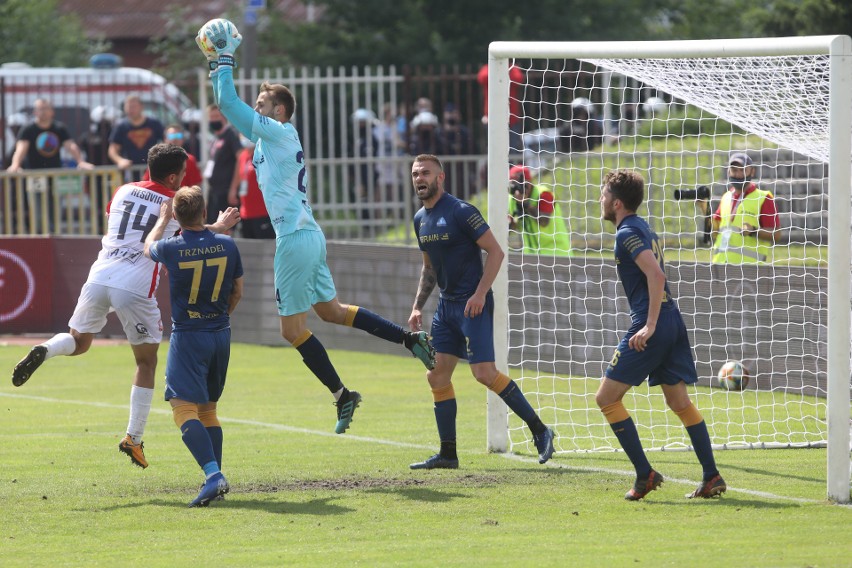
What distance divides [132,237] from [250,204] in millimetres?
8769

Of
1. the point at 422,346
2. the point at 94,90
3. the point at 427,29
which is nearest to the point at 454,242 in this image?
the point at 422,346

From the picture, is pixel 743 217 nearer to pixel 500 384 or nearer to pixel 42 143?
pixel 500 384

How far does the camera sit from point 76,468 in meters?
10.0

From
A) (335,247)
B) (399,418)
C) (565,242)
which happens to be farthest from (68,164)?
(399,418)

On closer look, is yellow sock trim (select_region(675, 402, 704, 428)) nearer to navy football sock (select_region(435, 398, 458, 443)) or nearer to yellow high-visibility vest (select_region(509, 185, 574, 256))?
navy football sock (select_region(435, 398, 458, 443))

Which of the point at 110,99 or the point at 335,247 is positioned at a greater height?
the point at 110,99

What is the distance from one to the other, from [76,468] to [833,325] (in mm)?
5310

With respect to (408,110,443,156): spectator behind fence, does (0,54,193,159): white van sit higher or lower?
higher

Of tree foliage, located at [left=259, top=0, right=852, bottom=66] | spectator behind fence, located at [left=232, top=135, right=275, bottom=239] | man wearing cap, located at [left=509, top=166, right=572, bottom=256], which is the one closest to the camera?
man wearing cap, located at [left=509, top=166, right=572, bottom=256]

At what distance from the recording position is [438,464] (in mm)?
9852

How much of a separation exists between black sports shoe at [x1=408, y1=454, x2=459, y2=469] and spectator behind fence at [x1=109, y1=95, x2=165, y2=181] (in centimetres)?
1126

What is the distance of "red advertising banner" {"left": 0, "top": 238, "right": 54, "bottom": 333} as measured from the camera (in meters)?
18.8

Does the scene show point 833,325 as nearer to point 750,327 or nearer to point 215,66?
point 215,66

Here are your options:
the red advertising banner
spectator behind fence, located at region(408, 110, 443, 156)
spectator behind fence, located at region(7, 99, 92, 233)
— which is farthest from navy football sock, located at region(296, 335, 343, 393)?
spectator behind fence, located at region(7, 99, 92, 233)
